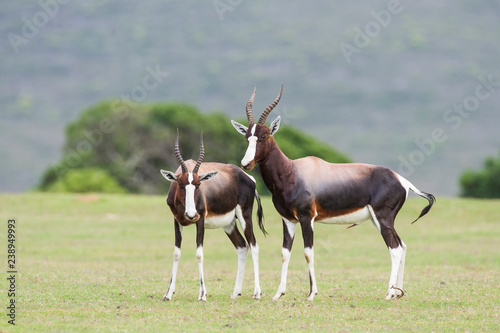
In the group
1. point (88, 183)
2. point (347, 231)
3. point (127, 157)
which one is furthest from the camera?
point (127, 157)

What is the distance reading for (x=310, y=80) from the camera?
156 metres

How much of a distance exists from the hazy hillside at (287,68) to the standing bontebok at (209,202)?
117 meters

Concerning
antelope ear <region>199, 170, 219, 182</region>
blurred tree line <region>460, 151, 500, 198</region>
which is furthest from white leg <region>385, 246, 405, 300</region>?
blurred tree line <region>460, 151, 500, 198</region>

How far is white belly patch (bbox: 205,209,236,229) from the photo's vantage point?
15000mm

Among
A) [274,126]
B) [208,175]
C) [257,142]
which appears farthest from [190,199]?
[274,126]

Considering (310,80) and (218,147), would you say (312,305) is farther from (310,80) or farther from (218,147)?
(310,80)

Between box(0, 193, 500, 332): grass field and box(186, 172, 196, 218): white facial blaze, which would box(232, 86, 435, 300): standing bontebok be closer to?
box(0, 193, 500, 332): grass field

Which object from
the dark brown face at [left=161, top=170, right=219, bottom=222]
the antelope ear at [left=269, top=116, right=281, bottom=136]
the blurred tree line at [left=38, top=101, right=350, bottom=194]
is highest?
the blurred tree line at [left=38, top=101, right=350, bottom=194]

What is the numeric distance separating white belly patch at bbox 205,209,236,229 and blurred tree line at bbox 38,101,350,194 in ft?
168

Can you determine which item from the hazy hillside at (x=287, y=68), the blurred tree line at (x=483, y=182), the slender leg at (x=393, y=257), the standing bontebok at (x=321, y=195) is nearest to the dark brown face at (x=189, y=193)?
the standing bontebok at (x=321, y=195)

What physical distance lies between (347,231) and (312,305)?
64.6 feet

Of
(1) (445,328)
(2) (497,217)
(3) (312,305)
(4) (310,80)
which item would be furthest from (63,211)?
(4) (310,80)

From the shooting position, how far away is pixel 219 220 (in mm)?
15102

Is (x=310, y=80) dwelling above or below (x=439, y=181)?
above
